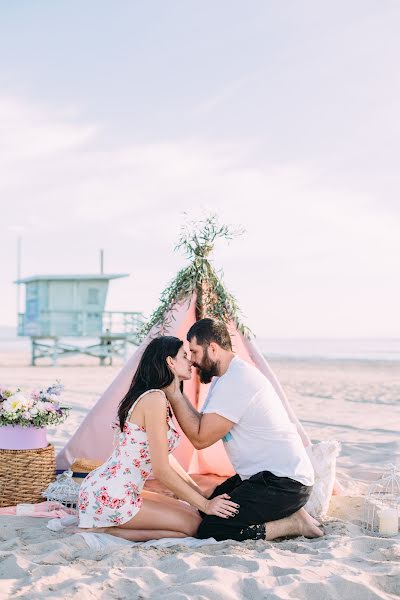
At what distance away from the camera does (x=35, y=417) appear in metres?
5.24

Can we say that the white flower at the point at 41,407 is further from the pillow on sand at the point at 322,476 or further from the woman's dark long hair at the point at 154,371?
the pillow on sand at the point at 322,476

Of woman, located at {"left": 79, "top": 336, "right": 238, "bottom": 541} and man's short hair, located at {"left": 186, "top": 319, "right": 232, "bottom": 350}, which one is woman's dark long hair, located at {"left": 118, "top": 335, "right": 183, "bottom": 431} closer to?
woman, located at {"left": 79, "top": 336, "right": 238, "bottom": 541}

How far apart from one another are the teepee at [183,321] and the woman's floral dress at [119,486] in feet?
5.69

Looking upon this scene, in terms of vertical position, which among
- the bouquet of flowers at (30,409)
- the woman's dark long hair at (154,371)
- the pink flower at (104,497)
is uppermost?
the woman's dark long hair at (154,371)

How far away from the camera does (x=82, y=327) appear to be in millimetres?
24984

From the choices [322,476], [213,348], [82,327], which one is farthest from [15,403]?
[82,327]

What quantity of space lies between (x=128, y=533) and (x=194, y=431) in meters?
0.77

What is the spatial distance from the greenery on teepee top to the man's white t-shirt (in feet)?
5.61

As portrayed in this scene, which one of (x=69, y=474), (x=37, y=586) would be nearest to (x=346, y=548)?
(x=37, y=586)

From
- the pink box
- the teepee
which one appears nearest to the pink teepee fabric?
the teepee

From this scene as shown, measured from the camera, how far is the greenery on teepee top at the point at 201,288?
6074 mm

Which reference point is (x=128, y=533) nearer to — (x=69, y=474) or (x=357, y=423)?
(x=69, y=474)

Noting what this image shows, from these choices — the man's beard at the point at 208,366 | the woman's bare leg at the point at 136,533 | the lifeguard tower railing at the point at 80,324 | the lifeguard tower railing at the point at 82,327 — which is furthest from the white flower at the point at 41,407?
the lifeguard tower railing at the point at 80,324

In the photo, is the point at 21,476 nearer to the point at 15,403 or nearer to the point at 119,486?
the point at 15,403
